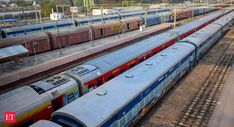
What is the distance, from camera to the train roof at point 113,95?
11.0 meters

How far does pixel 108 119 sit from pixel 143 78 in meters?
5.58

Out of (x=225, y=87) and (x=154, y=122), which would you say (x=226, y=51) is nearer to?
(x=225, y=87)

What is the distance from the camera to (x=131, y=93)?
13711mm

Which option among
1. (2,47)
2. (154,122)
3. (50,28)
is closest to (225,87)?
(154,122)

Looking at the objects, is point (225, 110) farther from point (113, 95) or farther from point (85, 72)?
point (85, 72)

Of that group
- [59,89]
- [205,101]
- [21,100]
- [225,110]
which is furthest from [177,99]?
[21,100]

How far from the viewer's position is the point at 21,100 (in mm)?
12852

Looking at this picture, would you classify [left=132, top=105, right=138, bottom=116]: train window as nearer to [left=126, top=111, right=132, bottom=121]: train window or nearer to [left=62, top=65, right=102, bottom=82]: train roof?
[left=126, top=111, right=132, bottom=121]: train window

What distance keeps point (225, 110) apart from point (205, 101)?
1.91m

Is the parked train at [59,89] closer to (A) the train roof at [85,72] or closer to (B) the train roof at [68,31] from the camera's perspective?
(A) the train roof at [85,72]

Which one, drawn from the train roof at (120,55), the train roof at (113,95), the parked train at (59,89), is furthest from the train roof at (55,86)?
the train roof at (113,95)

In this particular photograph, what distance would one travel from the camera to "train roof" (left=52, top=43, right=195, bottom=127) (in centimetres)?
1103

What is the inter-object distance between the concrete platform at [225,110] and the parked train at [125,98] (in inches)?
176
